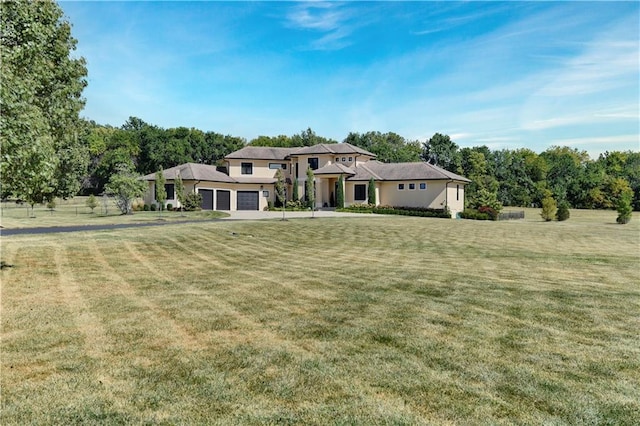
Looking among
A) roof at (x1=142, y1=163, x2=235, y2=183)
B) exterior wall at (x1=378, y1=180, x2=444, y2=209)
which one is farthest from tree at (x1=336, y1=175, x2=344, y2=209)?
roof at (x1=142, y1=163, x2=235, y2=183)

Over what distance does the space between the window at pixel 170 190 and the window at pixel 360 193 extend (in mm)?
20585

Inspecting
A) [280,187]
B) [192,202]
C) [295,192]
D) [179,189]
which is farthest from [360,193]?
[179,189]

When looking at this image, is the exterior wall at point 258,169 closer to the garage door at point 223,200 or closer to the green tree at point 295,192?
the garage door at point 223,200

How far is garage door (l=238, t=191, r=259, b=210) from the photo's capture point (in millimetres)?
49906

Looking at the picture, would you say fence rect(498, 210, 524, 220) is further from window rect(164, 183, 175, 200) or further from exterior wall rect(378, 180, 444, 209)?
window rect(164, 183, 175, 200)

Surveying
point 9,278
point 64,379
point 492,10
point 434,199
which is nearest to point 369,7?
point 492,10

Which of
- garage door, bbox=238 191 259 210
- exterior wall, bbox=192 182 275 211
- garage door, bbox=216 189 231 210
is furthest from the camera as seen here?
garage door, bbox=238 191 259 210

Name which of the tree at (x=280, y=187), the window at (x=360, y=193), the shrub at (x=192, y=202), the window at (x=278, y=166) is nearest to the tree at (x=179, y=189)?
the shrub at (x=192, y=202)

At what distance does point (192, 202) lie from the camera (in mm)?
42656

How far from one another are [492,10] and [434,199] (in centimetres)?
2726

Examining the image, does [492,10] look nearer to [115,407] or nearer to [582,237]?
[582,237]

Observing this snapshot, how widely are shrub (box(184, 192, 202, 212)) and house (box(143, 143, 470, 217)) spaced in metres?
2.33

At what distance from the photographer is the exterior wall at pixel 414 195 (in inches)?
1724

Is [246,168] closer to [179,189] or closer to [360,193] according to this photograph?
[179,189]
